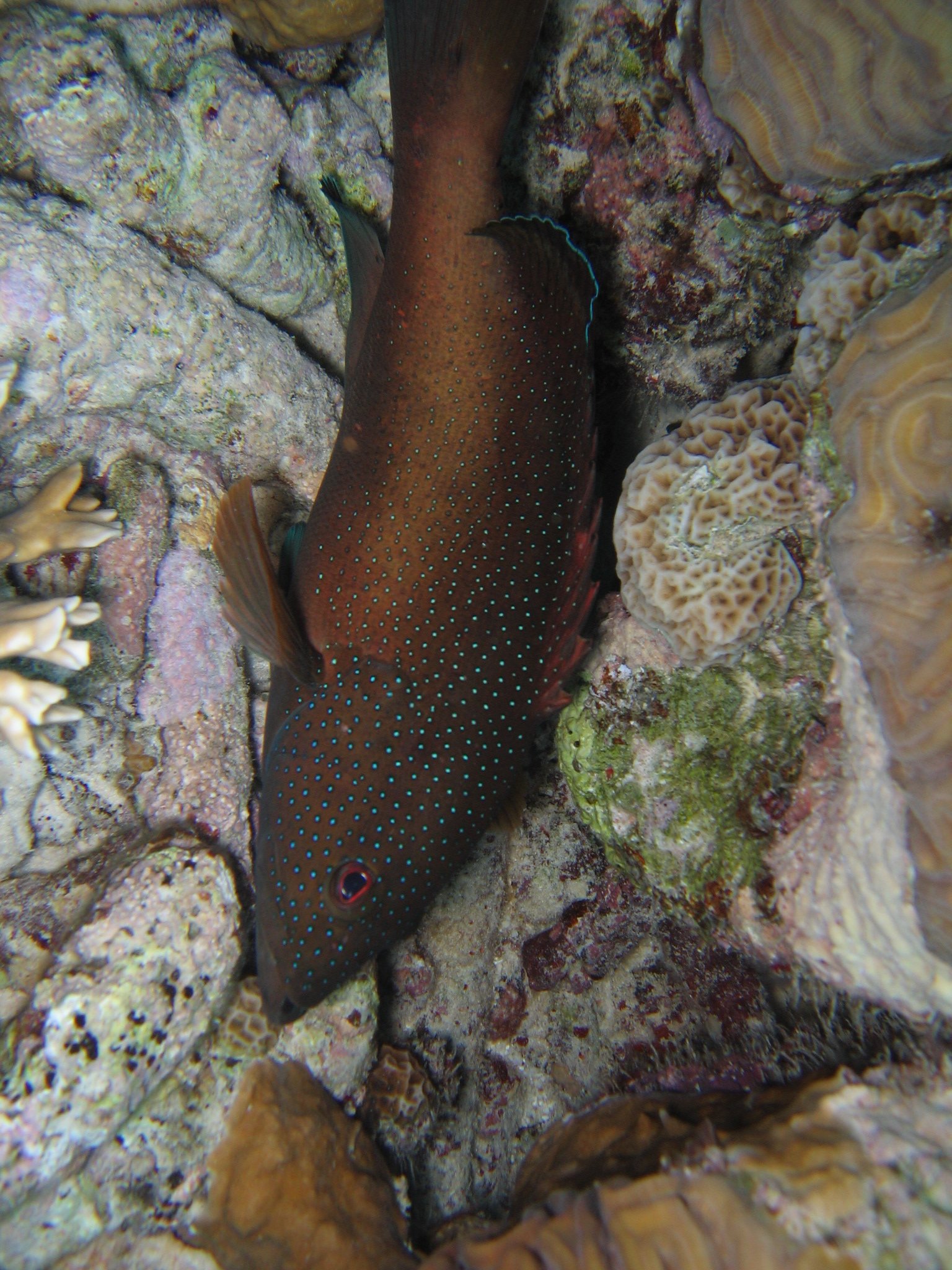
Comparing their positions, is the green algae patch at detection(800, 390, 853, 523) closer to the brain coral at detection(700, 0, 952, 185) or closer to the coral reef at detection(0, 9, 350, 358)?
the brain coral at detection(700, 0, 952, 185)

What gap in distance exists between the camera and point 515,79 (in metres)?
2.94

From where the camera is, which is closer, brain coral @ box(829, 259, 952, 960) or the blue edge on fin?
brain coral @ box(829, 259, 952, 960)

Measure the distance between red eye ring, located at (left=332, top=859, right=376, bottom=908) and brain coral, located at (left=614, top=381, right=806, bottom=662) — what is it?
1.78 m

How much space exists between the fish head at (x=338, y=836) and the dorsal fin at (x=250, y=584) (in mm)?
304

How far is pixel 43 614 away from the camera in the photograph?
2.55 m

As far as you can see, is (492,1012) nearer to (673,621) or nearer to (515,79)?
(673,621)

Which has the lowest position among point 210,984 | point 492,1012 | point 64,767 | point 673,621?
point 492,1012

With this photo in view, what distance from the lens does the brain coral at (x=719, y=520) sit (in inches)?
114


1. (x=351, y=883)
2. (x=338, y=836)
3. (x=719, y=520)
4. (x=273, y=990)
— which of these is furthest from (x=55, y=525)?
(x=719, y=520)

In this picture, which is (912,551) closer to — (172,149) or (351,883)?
(351,883)

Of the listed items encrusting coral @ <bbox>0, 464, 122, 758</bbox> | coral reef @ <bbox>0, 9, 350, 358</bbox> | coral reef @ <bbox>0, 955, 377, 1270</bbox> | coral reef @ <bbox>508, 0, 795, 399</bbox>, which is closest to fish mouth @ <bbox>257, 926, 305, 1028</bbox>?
coral reef @ <bbox>0, 955, 377, 1270</bbox>

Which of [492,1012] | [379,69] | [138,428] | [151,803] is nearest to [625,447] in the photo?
[379,69]

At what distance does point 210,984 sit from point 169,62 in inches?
177

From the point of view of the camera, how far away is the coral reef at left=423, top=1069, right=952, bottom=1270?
202 cm
